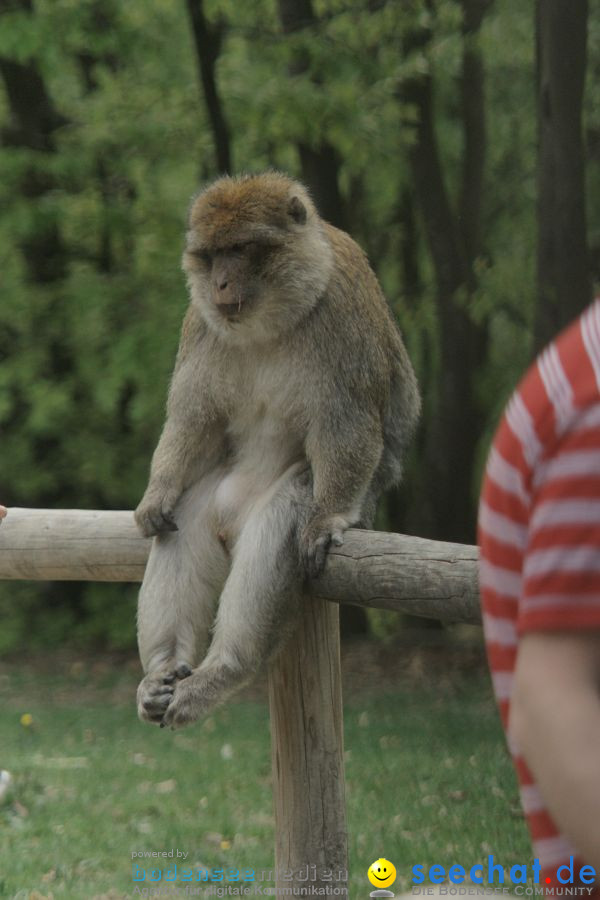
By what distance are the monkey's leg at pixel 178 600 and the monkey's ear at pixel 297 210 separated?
1.03 m

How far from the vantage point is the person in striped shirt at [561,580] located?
1.04 metres

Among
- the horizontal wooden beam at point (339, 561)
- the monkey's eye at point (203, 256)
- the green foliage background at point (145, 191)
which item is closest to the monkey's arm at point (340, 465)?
the horizontal wooden beam at point (339, 561)

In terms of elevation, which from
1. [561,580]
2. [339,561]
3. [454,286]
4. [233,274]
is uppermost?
[233,274]

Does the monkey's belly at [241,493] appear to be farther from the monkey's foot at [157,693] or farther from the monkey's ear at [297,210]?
the monkey's ear at [297,210]

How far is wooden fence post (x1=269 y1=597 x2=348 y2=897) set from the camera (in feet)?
11.9

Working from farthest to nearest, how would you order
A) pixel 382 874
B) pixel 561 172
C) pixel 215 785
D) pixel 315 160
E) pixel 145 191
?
pixel 145 191
pixel 315 160
pixel 561 172
pixel 215 785
pixel 382 874

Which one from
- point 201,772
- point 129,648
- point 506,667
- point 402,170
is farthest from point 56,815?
point 402,170

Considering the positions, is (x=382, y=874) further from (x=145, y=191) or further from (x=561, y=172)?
(x=145, y=191)

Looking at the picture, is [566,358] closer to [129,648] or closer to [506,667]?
[506,667]

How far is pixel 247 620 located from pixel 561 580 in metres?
2.46

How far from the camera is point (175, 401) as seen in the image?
4055 millimetres

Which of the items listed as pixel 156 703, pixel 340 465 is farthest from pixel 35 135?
pixel 156 703

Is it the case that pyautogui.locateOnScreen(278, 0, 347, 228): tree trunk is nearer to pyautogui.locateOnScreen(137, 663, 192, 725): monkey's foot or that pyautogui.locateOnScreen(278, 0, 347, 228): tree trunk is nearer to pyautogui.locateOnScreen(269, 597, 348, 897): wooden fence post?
pyautogui.locateOnScreen(269, 597, 348, 897): wooden fence post

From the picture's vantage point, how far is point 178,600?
3.67 m
